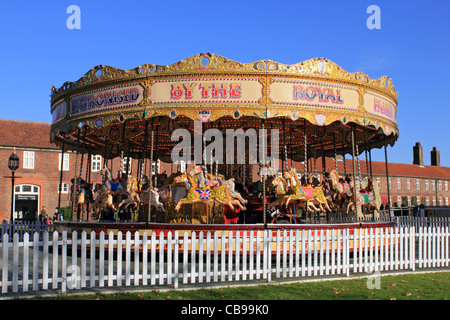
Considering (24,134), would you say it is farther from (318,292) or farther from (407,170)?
(407,170)

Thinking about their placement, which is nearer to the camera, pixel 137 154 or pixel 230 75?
pixel 230 75

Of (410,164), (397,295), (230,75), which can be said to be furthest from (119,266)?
(410,164)

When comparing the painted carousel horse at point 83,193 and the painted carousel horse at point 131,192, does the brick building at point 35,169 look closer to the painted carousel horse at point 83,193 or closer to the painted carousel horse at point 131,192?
the painted carousel horse at point 83,193

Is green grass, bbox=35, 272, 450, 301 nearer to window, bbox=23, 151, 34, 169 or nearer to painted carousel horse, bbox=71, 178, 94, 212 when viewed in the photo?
painted carousel horse, bbox=71, 178, 94, 212

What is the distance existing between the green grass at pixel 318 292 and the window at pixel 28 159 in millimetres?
38272

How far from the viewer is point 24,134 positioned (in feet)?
143

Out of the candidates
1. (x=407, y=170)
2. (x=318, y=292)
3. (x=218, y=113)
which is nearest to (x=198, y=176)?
(x=218, y=113)

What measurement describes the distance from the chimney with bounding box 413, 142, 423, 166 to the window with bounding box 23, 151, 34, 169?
58626mm

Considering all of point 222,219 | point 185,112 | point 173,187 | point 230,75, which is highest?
point 230,75

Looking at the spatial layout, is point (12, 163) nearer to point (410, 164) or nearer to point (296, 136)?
point (296, 136)

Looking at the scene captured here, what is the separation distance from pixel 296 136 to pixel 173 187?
883 centimetres

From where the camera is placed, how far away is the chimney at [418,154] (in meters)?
76.2

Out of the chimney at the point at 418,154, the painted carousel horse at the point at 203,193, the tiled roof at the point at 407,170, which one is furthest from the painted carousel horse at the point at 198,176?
the chimney at the point at 418,154

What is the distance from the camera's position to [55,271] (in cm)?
762
